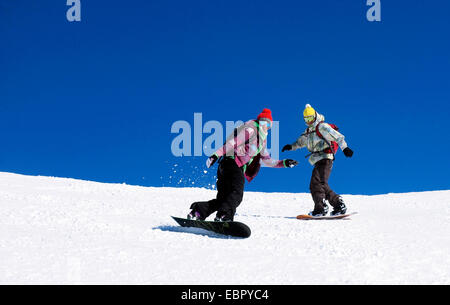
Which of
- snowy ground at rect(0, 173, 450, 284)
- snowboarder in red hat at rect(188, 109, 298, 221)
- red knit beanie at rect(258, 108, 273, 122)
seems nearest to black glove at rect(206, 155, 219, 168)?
snowboarder in red hat at rect(188, 109, 298, 221)

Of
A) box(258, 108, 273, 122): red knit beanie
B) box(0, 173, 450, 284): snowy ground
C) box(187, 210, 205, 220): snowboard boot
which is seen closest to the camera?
box(0, 173, 450, 284): snowy ground

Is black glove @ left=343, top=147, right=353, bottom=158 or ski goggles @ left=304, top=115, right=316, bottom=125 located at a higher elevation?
ski goggles @ left=304, top=115, right=316, bottom=125

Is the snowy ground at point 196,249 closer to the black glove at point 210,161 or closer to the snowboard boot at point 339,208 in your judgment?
the snowboard boot at point 339,208

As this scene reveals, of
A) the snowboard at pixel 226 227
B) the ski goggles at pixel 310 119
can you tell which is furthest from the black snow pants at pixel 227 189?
the ski goggles at pixel 310 119

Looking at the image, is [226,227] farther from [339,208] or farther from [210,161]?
[339,208]

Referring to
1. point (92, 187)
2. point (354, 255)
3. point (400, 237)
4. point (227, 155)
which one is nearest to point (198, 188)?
point (92, 187)

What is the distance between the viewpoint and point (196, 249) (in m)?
3.75

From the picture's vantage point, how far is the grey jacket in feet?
24.0

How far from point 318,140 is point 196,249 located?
14.1 ft

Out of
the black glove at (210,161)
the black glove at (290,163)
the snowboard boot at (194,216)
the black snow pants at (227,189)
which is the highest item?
the black glove at (290,163)

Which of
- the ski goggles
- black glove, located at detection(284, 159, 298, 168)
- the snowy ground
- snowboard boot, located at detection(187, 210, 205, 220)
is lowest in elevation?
the snowy ground

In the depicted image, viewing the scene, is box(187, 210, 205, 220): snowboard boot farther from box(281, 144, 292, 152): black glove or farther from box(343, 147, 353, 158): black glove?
box(343, 147, 353, 158): black glove

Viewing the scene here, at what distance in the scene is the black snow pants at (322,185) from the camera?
7.31 metres

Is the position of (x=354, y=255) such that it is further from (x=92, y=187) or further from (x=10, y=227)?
(x=92, y=187)
